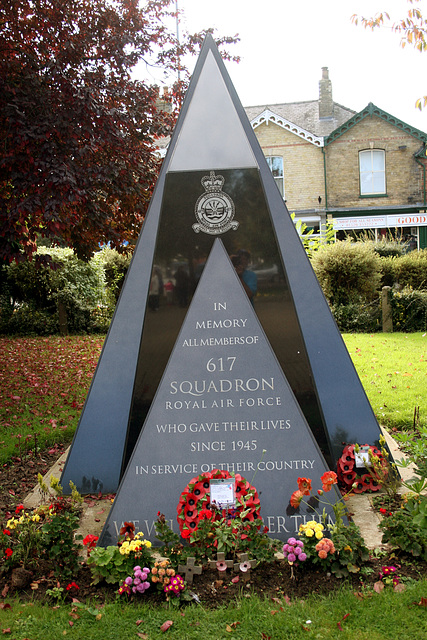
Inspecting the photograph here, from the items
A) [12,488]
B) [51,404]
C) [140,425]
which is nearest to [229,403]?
[140,425]

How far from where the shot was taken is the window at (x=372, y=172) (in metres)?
25.8

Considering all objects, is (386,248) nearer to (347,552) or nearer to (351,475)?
(351,475)

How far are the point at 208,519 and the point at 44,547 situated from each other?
93cm

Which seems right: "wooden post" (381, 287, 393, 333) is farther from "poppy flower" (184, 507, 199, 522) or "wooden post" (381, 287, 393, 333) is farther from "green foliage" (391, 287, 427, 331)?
"poppy flower" (184, 507, 199, 522)

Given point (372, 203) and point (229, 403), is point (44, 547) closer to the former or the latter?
point (229, 403)

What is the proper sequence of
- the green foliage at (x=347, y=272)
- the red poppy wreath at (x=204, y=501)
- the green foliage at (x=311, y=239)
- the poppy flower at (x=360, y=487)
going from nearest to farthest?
1. the red poppy wreath at (x=204, y=501)
2. the poppy flower at (x=360, y=487)
3. the green foliage at (x=347, y=272)
4. the green foliage at (x=311, y=239)

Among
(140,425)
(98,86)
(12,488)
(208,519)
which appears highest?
(98,86)

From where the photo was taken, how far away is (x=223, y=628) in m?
2.56

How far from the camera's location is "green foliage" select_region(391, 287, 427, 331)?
12.8 m

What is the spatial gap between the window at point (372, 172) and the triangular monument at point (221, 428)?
23.9 meters

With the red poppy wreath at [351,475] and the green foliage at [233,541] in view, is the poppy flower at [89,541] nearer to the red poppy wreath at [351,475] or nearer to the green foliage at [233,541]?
the green foliage at [233,541]

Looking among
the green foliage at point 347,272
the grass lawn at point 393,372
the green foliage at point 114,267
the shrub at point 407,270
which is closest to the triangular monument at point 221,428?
the grass lawn at point 393,372

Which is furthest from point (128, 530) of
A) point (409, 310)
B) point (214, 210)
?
point (409, 310)

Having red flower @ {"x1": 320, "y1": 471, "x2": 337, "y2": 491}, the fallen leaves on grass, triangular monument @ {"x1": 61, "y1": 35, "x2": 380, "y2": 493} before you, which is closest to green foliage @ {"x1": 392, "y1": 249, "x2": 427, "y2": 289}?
triangular monument @ {"x1": 61, "y1": 35, "x2": 380, "y2": 493}
